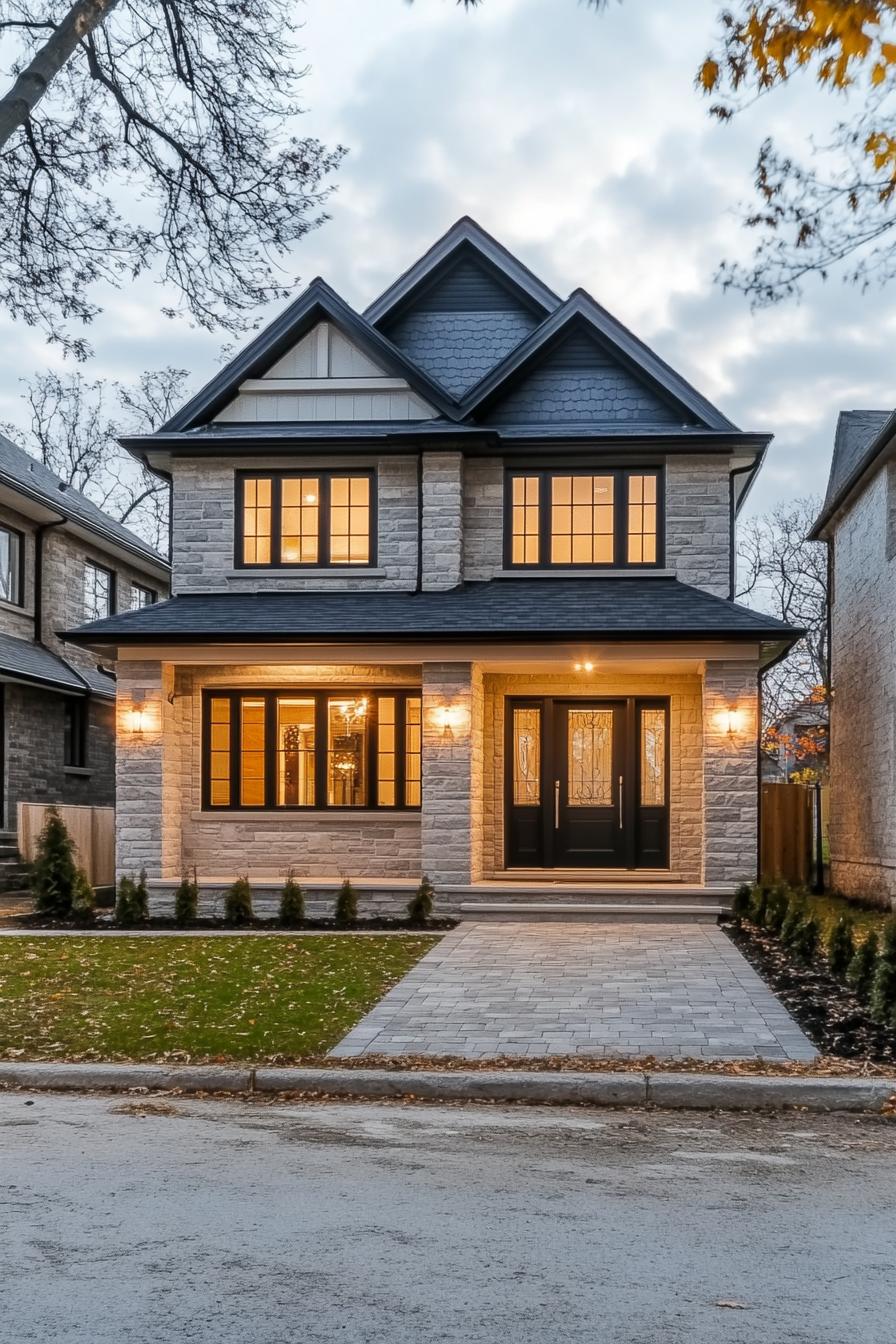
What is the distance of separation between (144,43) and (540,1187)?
23.3 ft

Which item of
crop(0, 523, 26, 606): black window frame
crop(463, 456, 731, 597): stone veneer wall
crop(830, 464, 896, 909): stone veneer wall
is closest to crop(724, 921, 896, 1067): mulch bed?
crop(830, 464, 896, 909): stone veneer wall

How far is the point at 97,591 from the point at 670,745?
44.2 feet

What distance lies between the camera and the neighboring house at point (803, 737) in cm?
3553

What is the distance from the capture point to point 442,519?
16.5m

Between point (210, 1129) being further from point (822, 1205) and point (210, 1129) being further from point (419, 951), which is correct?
point (419, 951)

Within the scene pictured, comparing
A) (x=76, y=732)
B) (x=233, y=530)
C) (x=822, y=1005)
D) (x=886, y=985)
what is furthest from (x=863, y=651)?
(x=76, y=732)

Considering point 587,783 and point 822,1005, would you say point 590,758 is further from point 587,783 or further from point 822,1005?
point 822,1005

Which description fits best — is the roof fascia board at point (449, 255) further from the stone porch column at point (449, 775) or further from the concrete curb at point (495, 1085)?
the concrete curb at point (495, 1085)

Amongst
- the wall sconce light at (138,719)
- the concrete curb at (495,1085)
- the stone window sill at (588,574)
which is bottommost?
the concrete curb at (495,1085)

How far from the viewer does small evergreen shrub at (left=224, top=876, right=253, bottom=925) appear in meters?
14.7

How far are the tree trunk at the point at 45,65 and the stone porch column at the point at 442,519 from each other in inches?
388

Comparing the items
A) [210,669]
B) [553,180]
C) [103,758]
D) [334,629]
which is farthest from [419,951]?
[103,758]

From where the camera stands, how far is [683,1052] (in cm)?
761

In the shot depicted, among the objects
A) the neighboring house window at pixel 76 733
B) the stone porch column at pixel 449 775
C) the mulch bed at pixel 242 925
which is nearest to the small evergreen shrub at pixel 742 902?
the stone porch column at pixel 449 775
